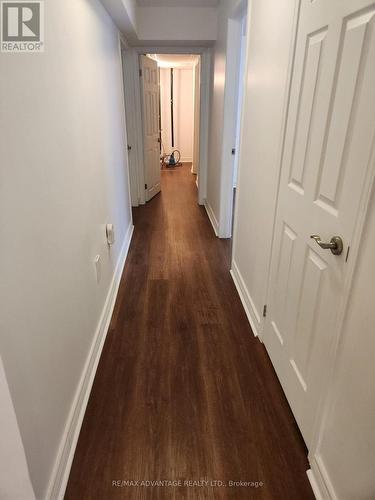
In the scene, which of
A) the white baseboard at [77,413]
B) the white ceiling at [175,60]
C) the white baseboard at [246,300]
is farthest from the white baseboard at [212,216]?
the white ceiling at [175,60]

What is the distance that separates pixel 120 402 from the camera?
1.66 meters

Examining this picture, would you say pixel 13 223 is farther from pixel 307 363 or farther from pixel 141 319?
pixel 141 319

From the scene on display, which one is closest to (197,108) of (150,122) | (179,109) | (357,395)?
(150,122)

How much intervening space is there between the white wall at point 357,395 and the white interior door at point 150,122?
171 inches

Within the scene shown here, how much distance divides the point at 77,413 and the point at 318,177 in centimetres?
150

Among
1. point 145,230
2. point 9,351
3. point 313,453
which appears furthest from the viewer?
point 145,230

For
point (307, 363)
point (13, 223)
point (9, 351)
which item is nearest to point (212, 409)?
point (307, 363)

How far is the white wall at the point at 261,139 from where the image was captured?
5.40 ft

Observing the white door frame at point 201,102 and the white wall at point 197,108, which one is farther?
the white wall at point 197,108

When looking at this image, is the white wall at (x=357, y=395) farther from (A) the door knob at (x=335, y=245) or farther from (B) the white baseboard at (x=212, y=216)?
(B) the white baseboard at (x=212, y=216)

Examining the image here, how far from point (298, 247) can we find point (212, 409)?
0.92 metres

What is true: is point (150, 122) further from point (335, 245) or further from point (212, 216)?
point (335, 245)

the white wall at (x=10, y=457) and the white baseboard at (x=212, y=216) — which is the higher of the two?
the white wall at (x=10, y=457)

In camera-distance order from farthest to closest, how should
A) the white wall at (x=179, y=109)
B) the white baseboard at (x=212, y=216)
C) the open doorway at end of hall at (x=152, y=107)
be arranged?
1. the white wall at (x=179, y=109)
2. the open doorway at end of hall at (x=152, y=107)
3. the white baseboard at (x=212, y=216)
